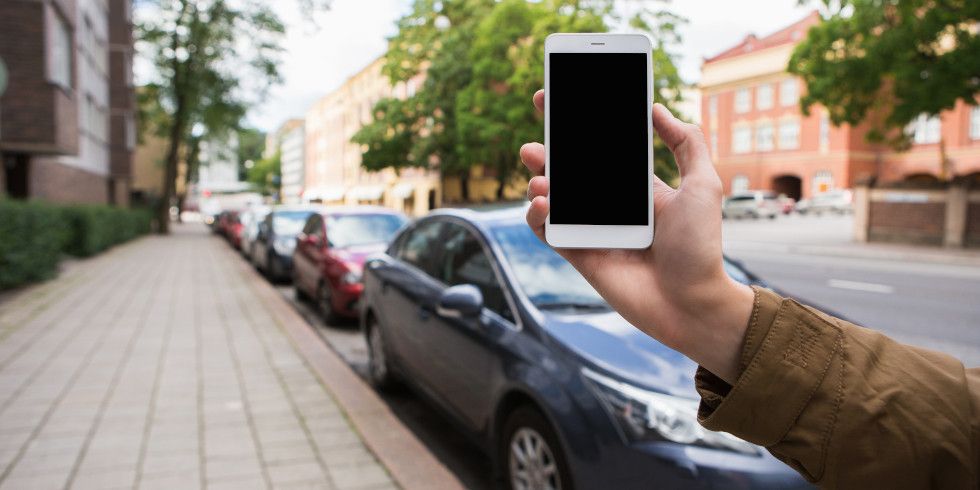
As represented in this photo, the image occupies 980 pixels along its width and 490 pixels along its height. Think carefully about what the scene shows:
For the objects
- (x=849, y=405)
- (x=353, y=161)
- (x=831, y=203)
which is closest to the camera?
(x=849, y=405)

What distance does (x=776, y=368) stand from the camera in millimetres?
1160

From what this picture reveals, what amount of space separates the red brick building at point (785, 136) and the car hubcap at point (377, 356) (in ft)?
157

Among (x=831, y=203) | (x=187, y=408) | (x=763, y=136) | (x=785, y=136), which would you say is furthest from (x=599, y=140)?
(x=763, y=136)

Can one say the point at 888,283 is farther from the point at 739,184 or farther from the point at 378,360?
the point at 739,184

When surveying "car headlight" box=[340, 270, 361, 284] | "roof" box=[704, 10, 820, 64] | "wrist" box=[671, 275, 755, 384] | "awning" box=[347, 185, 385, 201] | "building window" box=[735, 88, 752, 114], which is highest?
"roof" box=[704, 10, 820, 64]

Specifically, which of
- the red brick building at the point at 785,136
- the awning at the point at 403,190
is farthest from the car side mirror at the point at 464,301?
the awning at the point at 403,190

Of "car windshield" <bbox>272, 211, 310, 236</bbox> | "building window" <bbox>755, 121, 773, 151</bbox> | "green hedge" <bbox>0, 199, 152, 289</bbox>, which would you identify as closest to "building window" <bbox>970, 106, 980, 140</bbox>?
"building window" <bbox>755, 121, 773, 151</bbox>

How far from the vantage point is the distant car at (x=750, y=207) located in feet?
151

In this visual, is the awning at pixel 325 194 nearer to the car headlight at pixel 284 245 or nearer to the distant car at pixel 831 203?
the distant car at pixel 831 203

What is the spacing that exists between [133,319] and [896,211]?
931 inches

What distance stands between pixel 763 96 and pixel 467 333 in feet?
190

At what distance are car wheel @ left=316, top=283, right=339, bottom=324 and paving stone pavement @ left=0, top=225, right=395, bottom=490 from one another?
27.0 inches

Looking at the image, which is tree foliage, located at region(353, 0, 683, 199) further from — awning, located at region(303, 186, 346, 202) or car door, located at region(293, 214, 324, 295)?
awning, located at region(303, 186, 346, 202)

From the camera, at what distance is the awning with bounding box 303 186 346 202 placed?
80581 millimetres
